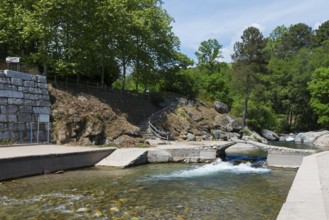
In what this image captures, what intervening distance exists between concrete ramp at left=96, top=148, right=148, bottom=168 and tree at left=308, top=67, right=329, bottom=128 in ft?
126

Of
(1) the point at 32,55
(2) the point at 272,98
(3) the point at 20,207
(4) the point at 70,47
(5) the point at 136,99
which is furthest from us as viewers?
(2) the point at 272,98

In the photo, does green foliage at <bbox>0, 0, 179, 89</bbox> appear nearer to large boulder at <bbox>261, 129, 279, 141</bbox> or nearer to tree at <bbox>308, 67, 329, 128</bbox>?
large boulder at <bbox>261, 129, 279, 141</bbox>

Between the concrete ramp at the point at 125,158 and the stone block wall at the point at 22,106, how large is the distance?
5.44m

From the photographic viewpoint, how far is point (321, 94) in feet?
175

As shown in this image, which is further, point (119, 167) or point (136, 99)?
point (136, 99)

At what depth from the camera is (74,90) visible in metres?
28.8

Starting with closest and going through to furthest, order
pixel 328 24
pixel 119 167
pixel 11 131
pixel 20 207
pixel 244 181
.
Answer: pixel 20 207
pixel 244 181
pixel 119 167
pixel 11 131
pixel 328 24

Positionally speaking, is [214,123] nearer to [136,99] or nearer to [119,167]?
[136,99]

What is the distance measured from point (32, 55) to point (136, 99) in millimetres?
13838

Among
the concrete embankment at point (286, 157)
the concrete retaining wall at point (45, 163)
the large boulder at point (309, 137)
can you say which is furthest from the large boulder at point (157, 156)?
the large boulder at point (309, 137)

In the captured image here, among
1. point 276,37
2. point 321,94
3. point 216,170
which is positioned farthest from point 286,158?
point 276,37

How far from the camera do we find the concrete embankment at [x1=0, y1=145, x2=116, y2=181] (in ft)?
49.4

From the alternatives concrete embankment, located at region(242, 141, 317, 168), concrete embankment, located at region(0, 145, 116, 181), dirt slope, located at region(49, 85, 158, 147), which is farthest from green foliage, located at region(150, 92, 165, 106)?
concrete embankment, located at region(0, 145, 116, 181)

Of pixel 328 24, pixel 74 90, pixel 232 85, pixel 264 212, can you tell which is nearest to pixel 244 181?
pixel 264 212
